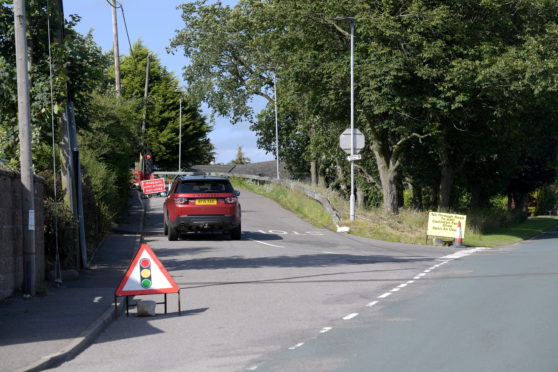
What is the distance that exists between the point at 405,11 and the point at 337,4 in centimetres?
283

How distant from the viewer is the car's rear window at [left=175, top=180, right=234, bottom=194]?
23.9m

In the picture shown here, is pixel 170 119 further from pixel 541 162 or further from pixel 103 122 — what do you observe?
pixel 103 122

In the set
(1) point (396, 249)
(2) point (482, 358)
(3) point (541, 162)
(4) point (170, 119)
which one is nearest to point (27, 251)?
(2) point (482, 358)

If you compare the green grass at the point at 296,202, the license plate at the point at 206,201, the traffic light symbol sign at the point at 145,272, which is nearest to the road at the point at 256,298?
the traffic light symbol sign at the point at 145,272

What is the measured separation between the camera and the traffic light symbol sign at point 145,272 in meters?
11.4

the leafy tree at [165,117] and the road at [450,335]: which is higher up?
the leafy tree at [165,117]

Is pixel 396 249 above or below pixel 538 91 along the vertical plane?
below

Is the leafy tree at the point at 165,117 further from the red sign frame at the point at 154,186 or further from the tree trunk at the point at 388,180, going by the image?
the tree trunk at the point at 388,180

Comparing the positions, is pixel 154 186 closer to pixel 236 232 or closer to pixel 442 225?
pixel 236 232

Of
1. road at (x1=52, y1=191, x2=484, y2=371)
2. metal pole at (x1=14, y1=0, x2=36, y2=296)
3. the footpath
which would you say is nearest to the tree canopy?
road at (x1=52, y1=191, x2=484, y2=371)

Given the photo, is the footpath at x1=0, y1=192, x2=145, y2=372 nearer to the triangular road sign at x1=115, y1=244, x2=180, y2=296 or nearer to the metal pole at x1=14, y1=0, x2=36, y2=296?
the triangular road sign at x1=115, y1=244, x2=180, y2=296

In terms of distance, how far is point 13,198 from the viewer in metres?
12.9

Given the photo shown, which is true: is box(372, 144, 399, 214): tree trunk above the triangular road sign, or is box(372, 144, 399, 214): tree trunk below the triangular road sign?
above

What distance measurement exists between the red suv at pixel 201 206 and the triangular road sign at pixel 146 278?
12.1 m
